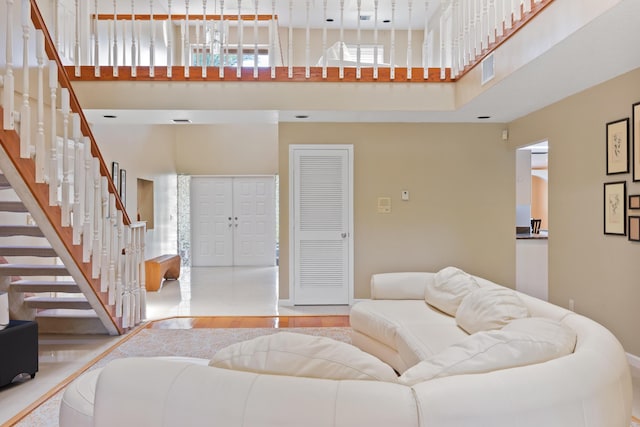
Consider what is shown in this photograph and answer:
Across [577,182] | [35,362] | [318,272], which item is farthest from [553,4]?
[35,362]

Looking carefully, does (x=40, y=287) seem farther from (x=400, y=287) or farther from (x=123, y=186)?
(x=400, y=287)

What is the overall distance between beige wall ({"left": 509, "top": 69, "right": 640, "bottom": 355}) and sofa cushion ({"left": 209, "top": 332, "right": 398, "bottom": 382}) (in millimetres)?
3060

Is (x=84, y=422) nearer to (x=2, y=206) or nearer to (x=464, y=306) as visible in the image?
(x=464, y=306)

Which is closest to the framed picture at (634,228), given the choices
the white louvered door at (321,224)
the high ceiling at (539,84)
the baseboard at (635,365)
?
the baseboard at (635,365)

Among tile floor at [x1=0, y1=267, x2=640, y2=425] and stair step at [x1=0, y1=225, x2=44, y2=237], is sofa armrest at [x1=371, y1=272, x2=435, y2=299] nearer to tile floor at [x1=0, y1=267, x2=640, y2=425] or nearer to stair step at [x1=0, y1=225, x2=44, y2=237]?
tile floor at [x1=0, y1=267, x2=640, y2=425]

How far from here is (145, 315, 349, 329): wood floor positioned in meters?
4.56

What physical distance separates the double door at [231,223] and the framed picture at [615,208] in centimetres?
675

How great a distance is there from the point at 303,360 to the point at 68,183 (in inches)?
101

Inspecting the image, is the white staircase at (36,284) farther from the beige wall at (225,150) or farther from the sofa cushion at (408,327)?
the beige wall at (225,150)

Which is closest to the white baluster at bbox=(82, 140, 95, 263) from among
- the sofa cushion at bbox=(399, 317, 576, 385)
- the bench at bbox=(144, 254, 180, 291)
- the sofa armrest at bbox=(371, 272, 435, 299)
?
the sofa armrest at bbox=(371, 272, 435, 299)

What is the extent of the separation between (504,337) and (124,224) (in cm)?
381

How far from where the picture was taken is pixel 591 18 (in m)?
2.43

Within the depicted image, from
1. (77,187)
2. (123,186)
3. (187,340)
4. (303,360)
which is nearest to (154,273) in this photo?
(123,186)

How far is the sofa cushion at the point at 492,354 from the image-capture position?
4.34ft
